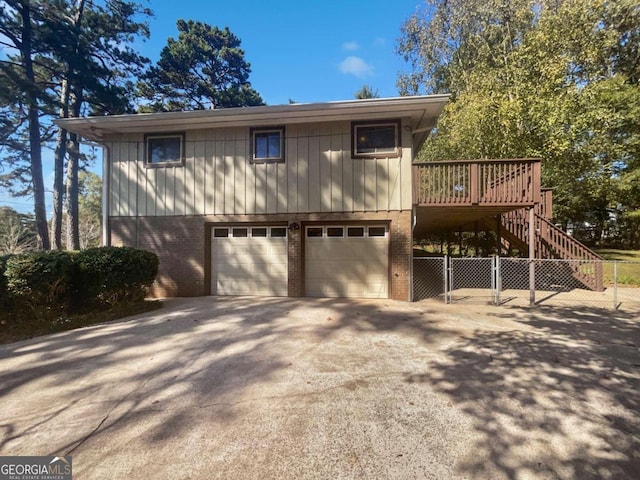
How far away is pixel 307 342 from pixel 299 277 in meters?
3.59

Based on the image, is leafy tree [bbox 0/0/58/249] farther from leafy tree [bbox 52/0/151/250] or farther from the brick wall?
the brick wall

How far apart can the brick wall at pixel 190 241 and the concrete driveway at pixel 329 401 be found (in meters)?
3.04

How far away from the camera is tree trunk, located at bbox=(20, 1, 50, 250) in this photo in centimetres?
1541

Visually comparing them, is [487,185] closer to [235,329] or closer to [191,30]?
[235,329]

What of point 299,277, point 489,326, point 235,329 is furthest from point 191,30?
point 489,326

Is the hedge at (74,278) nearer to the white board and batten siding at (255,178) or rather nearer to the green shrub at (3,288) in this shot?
the green shrub at (3,288)

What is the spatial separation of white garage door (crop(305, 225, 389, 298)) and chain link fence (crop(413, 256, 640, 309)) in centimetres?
113

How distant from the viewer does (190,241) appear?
8672mm

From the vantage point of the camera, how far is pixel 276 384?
338 centimetres

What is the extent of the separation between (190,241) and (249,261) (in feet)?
5.69

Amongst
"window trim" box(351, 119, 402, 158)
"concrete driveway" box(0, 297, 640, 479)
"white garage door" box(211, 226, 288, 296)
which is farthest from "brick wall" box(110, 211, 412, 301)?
"concrete driveway" box(0, 297, 640, 479)

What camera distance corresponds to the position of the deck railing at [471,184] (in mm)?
7625

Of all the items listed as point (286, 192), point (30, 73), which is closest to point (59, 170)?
point (30, 73)

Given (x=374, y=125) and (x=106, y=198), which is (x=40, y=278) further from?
(x=374, y=125)
